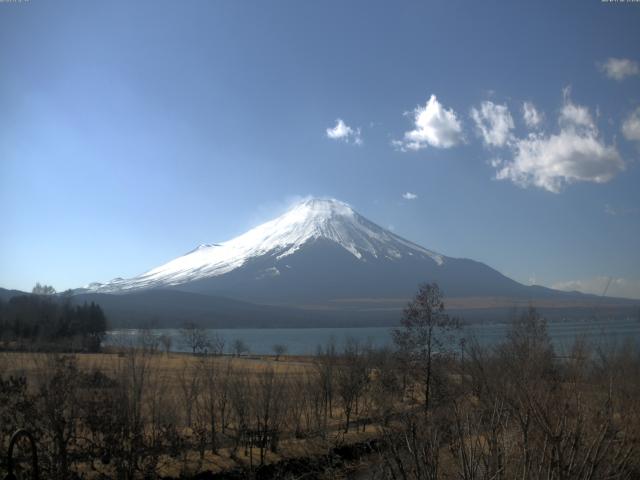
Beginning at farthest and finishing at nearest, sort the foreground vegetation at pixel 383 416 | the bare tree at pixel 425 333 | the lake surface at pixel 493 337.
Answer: the bare tree at pixel 425 333 → the lake surface at pixel 493 337 → the foreground vegetation at pixel 383 416

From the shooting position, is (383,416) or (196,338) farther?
(196,338)

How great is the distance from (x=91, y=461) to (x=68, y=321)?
63.4 metres

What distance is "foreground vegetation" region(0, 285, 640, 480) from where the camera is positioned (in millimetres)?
6684

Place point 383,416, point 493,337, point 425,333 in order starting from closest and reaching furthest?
point 383,416 < point 425,333 < point 493,337

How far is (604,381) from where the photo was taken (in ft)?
33.7

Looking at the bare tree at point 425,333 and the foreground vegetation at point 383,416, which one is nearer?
the foreground vegetation at point 383,416

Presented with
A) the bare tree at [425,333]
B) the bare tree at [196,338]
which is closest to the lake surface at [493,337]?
the bare tree at [425,333]

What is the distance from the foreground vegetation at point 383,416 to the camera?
21.9 ft

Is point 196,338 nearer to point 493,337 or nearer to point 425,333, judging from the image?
point 493,337

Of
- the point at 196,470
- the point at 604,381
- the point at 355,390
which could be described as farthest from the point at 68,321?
the point at 604,381

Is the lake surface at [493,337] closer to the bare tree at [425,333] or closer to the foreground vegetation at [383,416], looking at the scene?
the foreground vegetation at [383,416]

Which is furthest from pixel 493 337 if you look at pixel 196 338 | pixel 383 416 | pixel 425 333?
pixel 196 338

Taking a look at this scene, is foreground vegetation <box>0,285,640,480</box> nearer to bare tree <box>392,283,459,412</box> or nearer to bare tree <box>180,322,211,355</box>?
bare tree <box>392,283,459,412</box>

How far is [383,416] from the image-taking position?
17.6m
